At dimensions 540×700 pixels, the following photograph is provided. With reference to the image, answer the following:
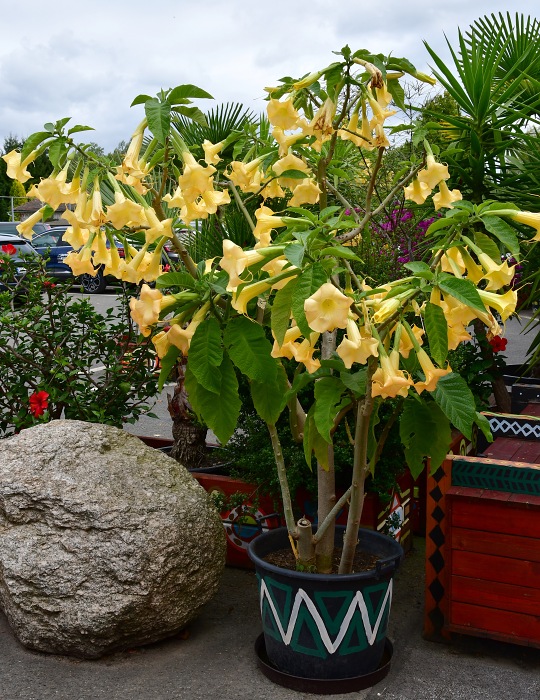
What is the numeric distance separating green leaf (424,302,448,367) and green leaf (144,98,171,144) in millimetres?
943

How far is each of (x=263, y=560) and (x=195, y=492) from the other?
0.44m

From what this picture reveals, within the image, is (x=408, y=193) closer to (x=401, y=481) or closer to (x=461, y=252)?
(x=461, y=252)

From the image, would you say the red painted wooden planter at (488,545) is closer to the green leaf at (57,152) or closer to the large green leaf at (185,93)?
the large green leaf at (185,93)

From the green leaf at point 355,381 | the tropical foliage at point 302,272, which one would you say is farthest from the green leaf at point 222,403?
the green leaf at point 355,381

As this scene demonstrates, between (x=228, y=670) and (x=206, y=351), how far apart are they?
136 cm

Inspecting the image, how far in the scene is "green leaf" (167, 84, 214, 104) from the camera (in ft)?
8.54

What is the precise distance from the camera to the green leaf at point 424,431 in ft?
9.09

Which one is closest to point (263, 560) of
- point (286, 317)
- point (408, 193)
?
point (286, 317)

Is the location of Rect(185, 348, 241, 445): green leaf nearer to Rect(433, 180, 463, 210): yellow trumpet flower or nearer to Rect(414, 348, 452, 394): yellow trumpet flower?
Rect(414, 348, 452, 394): yellow trumpet flower

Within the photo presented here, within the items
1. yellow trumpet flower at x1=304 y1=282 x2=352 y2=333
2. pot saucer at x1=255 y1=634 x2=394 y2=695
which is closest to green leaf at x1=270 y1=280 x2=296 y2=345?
yellow trumpet flower at x1=304 y1=282 x2=352 y2=333

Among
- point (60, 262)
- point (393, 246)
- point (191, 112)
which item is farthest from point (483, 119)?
point (60, 262)

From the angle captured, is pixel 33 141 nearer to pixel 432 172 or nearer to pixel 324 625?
pixel 432 172

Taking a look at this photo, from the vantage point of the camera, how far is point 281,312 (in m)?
2.32

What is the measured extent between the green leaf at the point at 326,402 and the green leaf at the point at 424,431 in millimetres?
258
